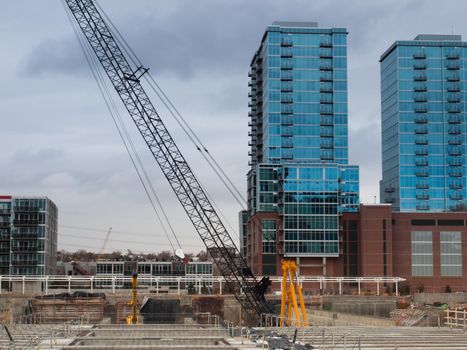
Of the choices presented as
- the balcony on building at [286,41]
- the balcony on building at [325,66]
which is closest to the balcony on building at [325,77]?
the balcony on building at [325,66]

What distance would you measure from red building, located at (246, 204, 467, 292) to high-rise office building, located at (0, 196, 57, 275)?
52193 millimetres

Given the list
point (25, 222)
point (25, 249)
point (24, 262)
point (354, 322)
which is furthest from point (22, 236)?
point (354, 322)

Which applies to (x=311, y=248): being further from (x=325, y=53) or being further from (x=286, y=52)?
(x=325, y=53)

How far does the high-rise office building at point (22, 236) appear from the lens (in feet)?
609

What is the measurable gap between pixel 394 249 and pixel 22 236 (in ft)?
290

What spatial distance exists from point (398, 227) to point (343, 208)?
43.3 ft

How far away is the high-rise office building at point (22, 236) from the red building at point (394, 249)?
5219 cm

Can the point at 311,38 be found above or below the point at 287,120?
above

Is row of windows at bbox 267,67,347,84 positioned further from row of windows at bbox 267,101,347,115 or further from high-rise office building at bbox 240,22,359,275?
row of windows at bbox 267,101,347,115

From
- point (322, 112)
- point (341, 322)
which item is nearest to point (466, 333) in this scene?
point (341, 322)

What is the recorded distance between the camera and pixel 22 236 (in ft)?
611

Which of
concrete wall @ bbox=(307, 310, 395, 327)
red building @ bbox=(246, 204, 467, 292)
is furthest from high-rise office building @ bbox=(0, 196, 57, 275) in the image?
concrete wall @ bbox=(307, 310, 395, 327)

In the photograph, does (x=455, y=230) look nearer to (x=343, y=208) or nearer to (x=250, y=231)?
(x=343, y=208)

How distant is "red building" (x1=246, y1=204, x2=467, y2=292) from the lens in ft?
557
